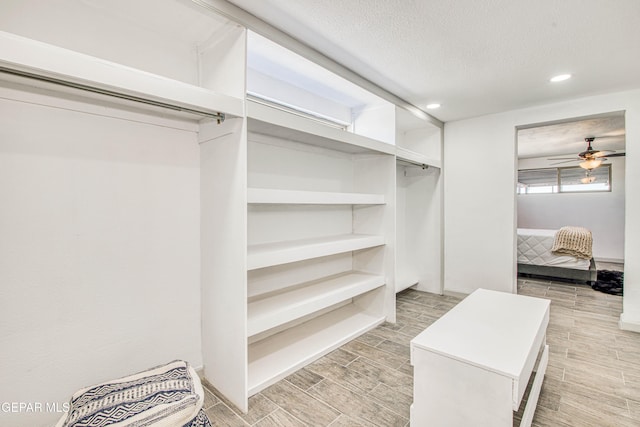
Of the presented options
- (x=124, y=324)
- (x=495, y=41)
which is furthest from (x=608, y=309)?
(x=124, y=324)

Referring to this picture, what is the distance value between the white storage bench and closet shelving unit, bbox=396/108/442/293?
2273 millimetres

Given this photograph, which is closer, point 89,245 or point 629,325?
point 89,245

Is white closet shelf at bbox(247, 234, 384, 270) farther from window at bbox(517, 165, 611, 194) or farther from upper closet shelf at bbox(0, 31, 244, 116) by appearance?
window at bbox(517, 165, 611, 194)

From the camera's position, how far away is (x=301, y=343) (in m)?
2.54

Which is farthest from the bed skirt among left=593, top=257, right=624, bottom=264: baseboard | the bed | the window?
the window

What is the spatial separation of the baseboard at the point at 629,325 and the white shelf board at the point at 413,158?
2487 mm

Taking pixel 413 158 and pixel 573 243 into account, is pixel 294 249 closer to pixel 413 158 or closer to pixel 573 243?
pixel 413 158

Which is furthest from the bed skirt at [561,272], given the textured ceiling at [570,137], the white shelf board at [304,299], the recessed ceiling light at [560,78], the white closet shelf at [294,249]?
the white closet shelf at [294,249]

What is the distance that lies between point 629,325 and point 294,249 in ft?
11.4

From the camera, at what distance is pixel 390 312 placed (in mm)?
3143

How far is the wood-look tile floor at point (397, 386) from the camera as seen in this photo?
176 cm

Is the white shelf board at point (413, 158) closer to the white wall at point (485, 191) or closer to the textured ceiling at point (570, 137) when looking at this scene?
the white wall at point (485, 191)

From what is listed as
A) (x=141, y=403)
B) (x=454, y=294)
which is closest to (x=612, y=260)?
(x=454, y=294)

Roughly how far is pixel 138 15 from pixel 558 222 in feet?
29.1
